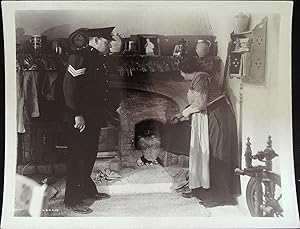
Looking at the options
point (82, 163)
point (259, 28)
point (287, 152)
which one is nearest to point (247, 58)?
point (259, 28)

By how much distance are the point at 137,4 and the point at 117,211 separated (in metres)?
0.32

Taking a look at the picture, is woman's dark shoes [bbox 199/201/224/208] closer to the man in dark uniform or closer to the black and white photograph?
the black and white photograph

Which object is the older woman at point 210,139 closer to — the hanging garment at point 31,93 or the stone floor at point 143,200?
the stone floor at point 143,200

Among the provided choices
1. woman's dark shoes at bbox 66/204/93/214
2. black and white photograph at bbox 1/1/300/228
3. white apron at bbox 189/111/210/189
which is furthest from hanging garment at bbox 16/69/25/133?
white apron at bbox 189/111/210/189

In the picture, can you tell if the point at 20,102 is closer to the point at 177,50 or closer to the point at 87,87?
the point at 87,87

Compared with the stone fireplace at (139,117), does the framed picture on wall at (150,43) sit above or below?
above

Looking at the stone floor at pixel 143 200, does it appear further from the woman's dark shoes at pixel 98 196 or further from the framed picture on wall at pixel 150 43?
the framed picture on wall at pixel 150 43

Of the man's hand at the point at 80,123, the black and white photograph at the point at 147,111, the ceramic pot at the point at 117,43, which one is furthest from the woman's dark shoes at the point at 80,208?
the ceramic pot at the point at 117,43

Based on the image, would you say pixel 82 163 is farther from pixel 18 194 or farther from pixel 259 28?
pixel 259 28

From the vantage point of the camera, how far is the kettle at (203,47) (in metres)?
0.72

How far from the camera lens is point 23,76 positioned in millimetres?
721

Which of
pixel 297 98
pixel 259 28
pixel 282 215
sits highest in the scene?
pixel 259 28

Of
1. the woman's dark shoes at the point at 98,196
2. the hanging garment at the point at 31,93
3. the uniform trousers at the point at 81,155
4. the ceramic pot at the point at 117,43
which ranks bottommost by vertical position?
the woman's dark shoes at the point at 98,196

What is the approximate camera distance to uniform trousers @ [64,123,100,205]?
716 mm
